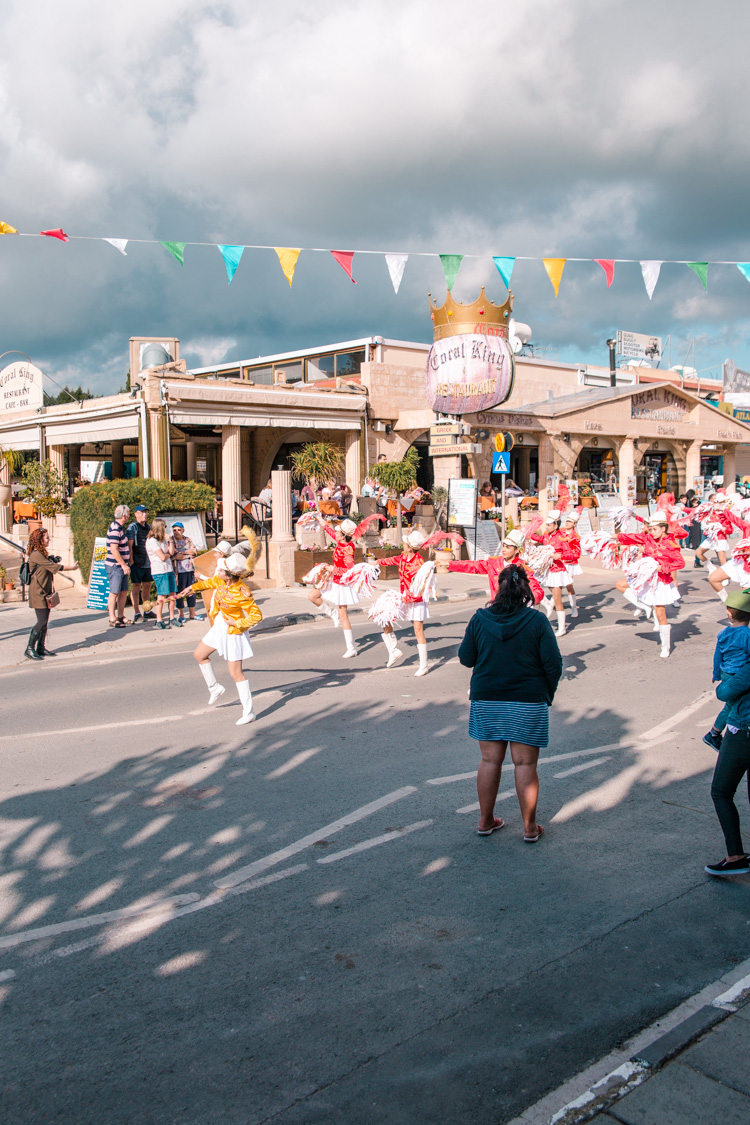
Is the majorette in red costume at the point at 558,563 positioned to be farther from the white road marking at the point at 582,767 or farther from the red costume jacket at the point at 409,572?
the white road marking at the point at 582,767

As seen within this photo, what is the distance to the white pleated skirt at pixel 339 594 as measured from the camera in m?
11.3

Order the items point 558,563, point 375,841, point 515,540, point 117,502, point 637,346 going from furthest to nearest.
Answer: point 637,346 → point 117,502 → point 558,563 → point 515,540 → point 375,841

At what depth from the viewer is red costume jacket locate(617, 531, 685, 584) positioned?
11355mm

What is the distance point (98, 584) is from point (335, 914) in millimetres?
12323

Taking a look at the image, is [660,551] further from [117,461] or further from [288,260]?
[117,461]

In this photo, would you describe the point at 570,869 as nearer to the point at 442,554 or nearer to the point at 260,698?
the point at 260,698

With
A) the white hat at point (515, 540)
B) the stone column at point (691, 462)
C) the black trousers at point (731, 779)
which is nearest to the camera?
the black trousers at point (731, 779)

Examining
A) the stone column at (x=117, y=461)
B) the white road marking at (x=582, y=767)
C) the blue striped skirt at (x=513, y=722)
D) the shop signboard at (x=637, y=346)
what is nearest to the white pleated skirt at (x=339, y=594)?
the white road marking at (x=582, y=767)

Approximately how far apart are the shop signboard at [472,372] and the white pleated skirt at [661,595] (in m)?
12.5

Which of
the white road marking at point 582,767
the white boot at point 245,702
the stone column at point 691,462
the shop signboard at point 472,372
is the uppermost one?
the shop signboard at point 472,372

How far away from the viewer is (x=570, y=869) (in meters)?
4.99

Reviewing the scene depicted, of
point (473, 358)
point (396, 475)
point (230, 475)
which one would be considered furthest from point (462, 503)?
point (230, 475)

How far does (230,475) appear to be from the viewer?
22.3 m

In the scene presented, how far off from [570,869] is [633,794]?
1.42 metres
